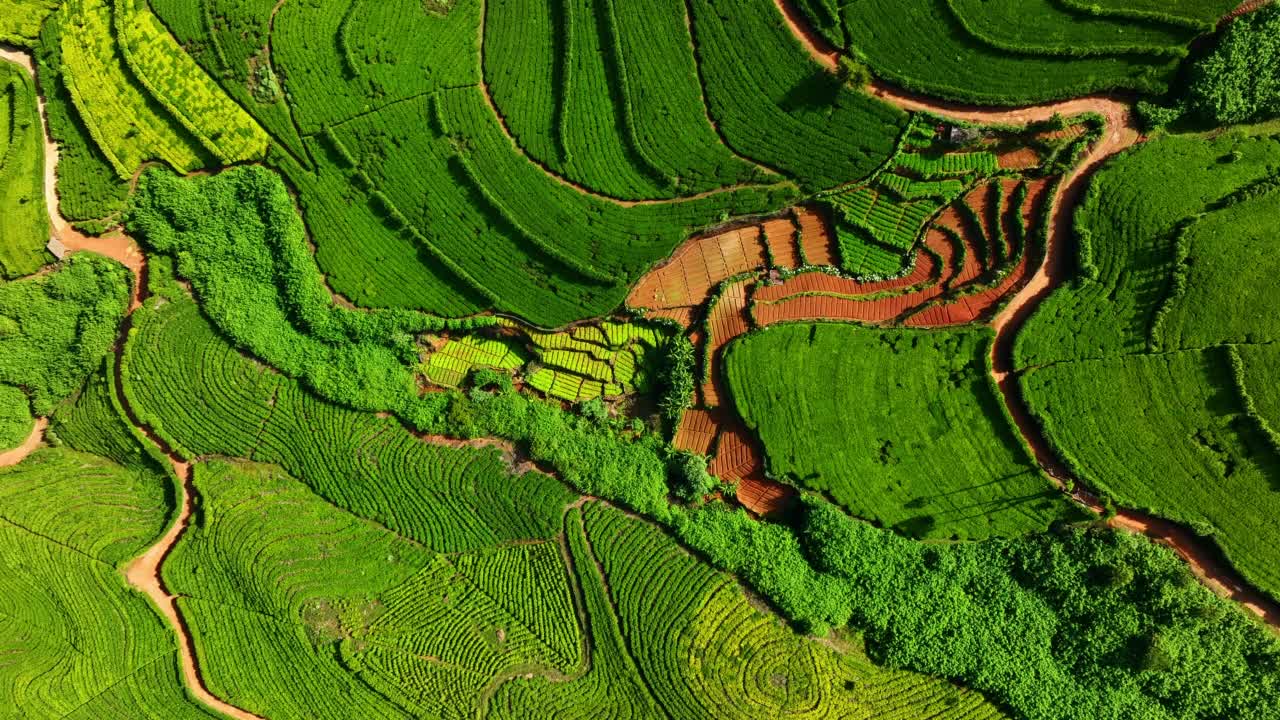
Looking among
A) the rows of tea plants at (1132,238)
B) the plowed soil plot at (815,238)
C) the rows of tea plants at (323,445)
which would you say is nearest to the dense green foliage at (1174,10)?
the rows of tea plants at (1132,238)

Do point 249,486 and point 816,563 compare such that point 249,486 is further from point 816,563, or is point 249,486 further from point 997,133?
point 997,133

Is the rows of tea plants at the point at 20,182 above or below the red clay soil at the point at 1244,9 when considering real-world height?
below

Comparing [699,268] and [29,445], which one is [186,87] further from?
[699,268]

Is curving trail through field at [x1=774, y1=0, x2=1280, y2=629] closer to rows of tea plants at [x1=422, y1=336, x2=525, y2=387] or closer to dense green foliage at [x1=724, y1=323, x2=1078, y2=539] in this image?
dense green foliage at [x1=724, y1=323, x2=1078, y2=539]

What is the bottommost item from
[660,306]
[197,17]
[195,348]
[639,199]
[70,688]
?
[70,688]

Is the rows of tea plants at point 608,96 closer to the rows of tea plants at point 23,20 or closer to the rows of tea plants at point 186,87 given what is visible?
the rows of tea plants at point 186,87

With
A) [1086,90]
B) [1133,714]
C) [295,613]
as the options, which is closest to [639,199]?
[1086,90]

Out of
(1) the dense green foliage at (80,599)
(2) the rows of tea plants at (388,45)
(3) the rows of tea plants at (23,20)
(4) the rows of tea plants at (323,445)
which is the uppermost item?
(2) the rows of tea plants at (388,45)
